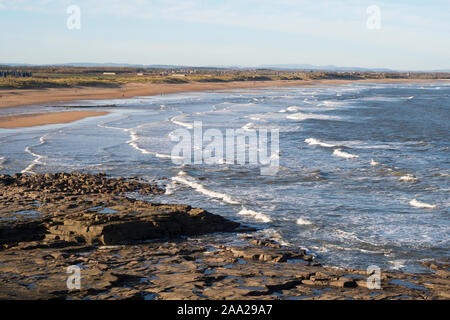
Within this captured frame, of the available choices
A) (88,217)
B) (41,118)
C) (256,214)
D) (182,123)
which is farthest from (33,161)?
(41,118)

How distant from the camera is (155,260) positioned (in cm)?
1171

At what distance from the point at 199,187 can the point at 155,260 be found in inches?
359

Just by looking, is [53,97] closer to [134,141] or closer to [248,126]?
[248,126]

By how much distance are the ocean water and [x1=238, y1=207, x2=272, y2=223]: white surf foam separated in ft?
0.12

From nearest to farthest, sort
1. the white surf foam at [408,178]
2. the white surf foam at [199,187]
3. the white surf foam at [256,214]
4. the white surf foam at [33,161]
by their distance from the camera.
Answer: the white surf foam at [256,214]
the white surf foam at [199,187]
the white surf foam at [408,178]
the white surf foam at [33,161]

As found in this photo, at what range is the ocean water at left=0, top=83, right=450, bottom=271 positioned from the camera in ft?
47.7

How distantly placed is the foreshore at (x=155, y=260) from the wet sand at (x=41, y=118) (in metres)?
25.3

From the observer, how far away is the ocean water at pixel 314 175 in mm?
14547

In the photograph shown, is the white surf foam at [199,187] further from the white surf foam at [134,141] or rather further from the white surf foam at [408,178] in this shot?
the white surf foam at [408,178]

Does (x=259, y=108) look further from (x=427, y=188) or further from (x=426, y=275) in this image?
(x=426, y=275)

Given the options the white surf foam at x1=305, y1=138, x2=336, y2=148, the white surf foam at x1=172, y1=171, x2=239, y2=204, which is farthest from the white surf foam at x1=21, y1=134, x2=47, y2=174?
the white surf foam at x1=305, y1=138, x2=336, y2=148

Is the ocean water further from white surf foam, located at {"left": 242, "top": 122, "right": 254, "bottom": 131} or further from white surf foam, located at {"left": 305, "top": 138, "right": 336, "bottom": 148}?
white surf foam, located at {"left": 242, "top": 122, "right": 254, "bottom": 131}

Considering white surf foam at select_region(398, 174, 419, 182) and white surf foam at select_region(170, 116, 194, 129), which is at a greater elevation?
white surf foam at select_region(170, 116, 194, 129)

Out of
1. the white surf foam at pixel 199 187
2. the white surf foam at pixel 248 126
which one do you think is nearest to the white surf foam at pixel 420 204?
the white surf foam at pixel 199 187
